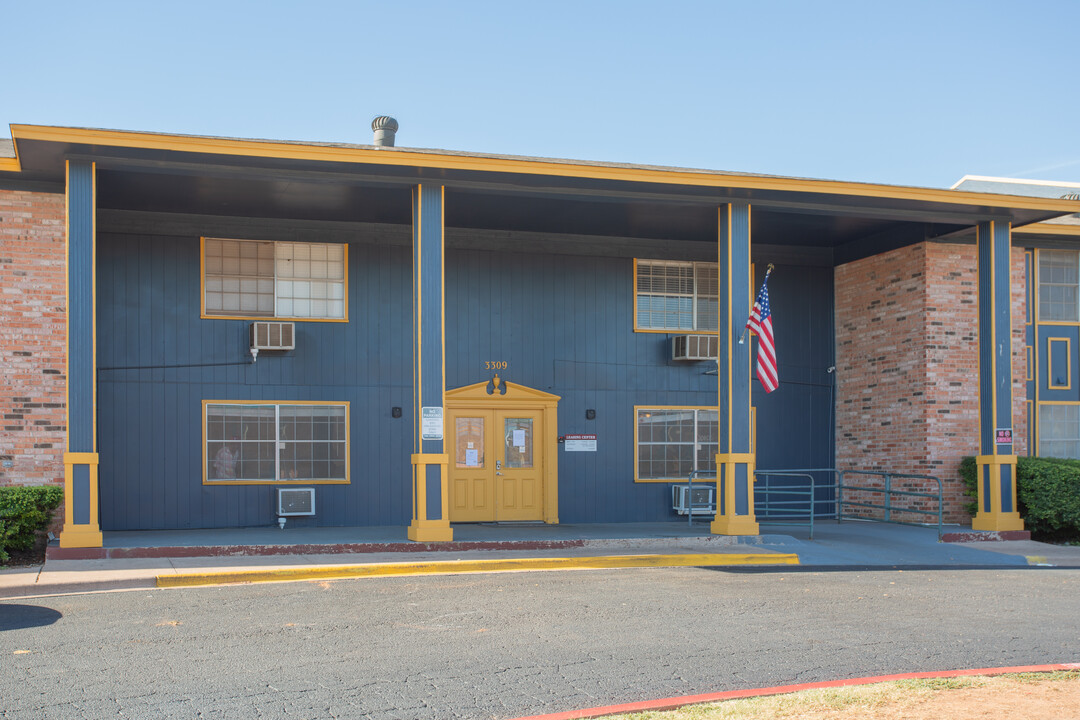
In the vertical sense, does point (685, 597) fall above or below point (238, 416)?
below

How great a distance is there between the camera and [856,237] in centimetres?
1794

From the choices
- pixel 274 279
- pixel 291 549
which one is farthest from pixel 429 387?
pixel 274 279

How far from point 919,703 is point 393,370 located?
11508 millimetres

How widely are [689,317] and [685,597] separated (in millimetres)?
8768

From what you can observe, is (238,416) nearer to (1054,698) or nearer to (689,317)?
(689,317)

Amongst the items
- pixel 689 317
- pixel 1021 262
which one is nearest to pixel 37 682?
pixel 689 317

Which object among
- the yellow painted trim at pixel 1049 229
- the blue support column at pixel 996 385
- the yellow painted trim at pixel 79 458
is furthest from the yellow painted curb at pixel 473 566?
the yellow painted trim at pixel 1049 229

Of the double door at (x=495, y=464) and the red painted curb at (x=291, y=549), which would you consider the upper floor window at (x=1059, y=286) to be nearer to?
the double door at (x=495, y=464)

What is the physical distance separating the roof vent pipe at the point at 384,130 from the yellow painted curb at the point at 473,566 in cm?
723

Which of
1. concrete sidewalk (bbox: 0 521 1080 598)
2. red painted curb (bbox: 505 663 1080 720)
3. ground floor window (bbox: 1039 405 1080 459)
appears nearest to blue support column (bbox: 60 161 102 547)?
concrete sidewalk (bbox: 0 521 1080 598)

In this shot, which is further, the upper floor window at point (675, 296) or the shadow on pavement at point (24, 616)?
the upper floor window at point (675, 296)

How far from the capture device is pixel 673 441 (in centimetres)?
1766

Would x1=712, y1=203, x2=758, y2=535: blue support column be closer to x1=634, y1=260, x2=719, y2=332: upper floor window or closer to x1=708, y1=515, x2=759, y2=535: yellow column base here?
x1=708, y1=515, x2=759, y2=535: yellow column base

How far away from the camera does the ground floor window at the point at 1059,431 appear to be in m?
18.1
